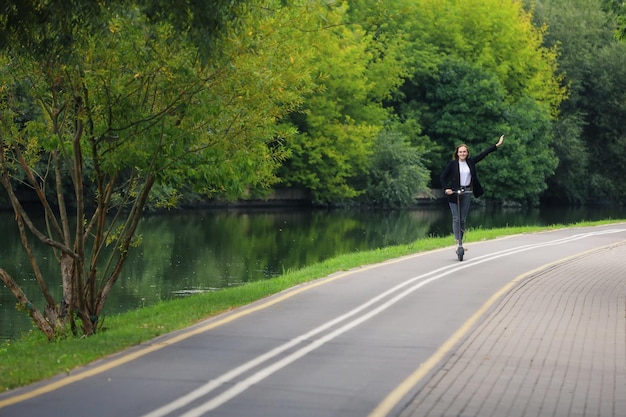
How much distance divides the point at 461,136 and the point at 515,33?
345 inches

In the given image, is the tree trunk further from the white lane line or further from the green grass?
the white lane line

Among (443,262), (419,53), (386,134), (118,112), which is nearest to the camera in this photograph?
(118,112)

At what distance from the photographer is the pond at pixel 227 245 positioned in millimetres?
25750

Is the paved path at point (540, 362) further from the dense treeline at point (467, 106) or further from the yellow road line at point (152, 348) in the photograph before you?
the dense treeline at point (467, 106)

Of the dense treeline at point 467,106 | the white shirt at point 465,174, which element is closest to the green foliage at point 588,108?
the dense treeline at point 467,106

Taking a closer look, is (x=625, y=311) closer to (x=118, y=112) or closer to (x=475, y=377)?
(x=475, y=377)

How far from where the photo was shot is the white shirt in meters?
22.6

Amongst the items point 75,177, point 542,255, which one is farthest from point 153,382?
point 542,255

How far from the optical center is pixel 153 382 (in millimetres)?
10234

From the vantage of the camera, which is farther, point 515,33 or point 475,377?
point 515,33

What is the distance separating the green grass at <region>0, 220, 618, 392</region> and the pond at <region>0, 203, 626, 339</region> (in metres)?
3.16

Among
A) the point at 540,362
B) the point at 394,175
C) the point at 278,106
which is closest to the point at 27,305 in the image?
the point at 278,106

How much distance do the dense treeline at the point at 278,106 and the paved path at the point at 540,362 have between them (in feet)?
14.6

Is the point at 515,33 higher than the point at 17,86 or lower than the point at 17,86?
higher
